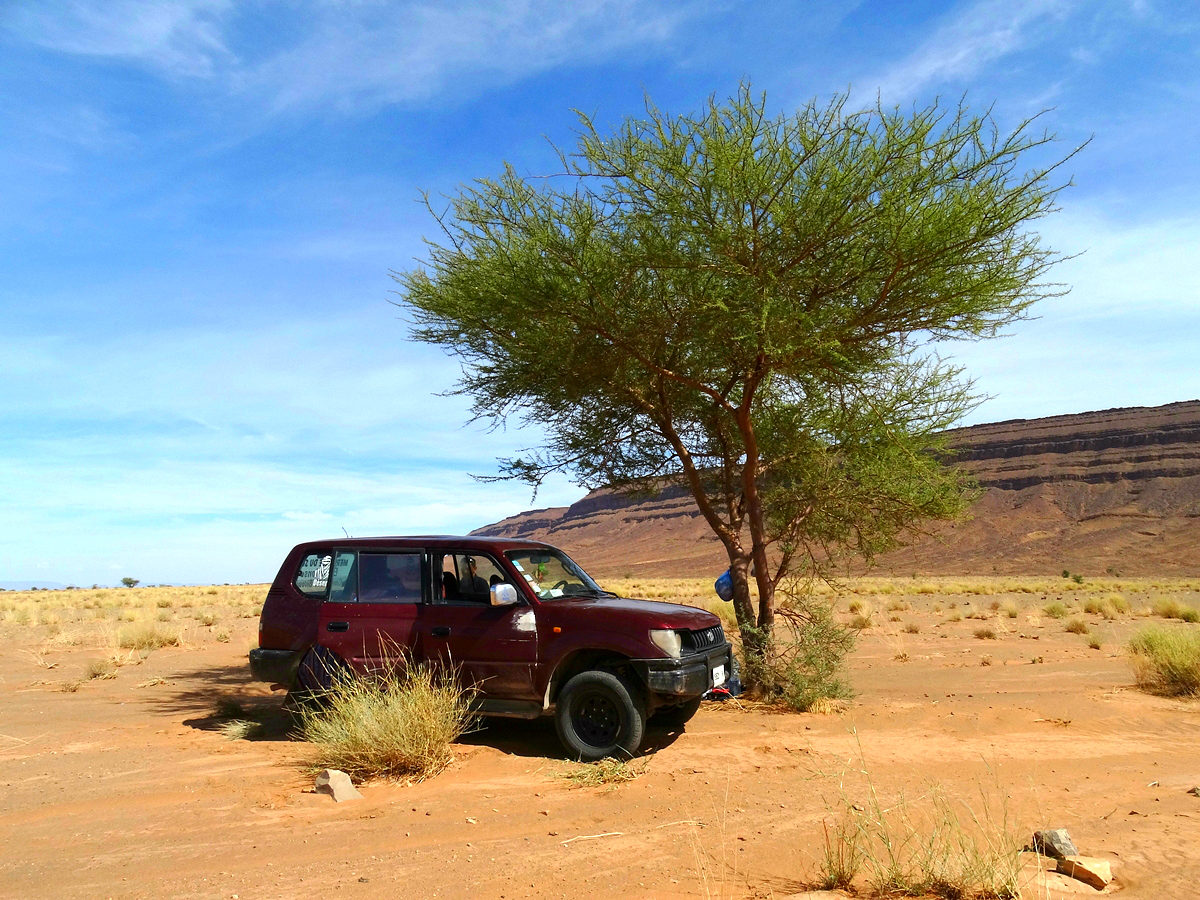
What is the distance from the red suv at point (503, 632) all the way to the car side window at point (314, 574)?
0.01m

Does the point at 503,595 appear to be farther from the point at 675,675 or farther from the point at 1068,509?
the point at 1068,509

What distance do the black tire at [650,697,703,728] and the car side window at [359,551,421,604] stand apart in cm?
281

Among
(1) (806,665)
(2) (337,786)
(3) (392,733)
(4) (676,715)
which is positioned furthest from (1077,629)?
(2) (337,786)

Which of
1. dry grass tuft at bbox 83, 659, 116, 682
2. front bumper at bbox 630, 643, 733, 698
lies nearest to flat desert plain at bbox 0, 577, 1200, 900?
front bumper at bbox 630, 643, 733, 698

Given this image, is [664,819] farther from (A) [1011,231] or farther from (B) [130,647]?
(B) [130,647]

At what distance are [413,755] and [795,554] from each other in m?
6.26

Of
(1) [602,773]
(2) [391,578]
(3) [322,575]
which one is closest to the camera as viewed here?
(1) [602,773]

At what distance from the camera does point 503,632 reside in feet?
25.8

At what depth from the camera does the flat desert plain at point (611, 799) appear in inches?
187

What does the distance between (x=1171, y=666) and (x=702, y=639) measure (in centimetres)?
728

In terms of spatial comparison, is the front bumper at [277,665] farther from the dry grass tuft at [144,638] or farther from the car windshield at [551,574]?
the dry grass tuft at [144,638]

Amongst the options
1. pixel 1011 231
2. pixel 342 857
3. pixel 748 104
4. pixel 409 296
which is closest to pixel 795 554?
pixel 1011 231

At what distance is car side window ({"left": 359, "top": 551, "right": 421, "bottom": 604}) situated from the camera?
847 centimetres

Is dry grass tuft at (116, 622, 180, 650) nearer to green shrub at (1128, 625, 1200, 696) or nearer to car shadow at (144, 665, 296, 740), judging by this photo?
car shadow at (144, 665, 296, 740)
